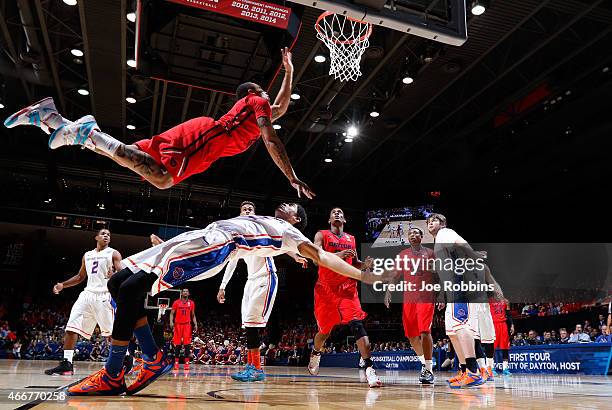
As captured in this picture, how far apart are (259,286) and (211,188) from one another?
15865mm

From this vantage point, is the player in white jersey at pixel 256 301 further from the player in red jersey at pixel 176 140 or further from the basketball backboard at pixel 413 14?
the basketball backboard at pixel 413 14

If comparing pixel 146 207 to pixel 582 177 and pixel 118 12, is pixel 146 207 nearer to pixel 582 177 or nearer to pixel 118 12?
pixel 118 12

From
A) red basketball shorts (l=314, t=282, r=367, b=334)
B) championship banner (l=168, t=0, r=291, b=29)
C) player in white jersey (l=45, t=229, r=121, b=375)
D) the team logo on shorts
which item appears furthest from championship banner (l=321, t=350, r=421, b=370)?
the team logo on shorts

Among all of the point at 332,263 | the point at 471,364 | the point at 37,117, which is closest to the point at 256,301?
the point at 471,364

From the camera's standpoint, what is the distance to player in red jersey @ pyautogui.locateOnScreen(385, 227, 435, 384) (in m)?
5.98

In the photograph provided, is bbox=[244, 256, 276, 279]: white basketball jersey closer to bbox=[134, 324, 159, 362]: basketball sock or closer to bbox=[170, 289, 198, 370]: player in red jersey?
bbox=[134, 324, 159, 362]: basketball sock

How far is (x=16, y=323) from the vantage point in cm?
1955

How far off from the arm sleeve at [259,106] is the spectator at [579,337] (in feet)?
34.0

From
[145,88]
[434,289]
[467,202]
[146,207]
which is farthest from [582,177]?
[146,207]

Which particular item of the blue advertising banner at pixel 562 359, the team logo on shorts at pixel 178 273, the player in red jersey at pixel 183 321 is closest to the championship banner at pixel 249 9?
the team logo on shorts at pixel 178 273

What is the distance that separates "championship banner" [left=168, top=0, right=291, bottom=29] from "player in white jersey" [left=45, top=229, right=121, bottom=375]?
2.99m

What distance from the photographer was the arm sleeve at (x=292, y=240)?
133 inches

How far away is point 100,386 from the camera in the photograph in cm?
301

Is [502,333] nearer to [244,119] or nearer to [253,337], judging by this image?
[253,337]
